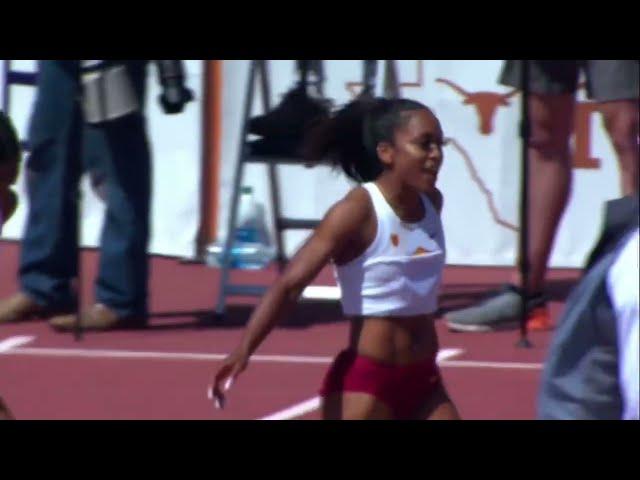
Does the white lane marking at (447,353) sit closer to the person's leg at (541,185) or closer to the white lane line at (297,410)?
the person's leg at (541,185)

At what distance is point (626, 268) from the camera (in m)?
3.42

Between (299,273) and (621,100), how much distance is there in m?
3.21

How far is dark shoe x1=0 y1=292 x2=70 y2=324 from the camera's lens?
28.2ft

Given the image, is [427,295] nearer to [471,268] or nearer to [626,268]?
[626,268]

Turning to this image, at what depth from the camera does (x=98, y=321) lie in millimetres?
8430

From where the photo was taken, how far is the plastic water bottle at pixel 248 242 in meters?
10.5

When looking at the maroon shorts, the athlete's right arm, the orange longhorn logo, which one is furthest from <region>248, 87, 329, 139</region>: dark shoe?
the maroon shorts

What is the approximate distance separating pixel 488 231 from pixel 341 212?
5085mm

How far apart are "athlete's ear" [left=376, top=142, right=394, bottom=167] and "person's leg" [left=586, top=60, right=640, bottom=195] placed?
246 cm

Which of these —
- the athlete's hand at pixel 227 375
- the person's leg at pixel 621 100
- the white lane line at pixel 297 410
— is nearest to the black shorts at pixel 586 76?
the person's leg at pixel 621 100

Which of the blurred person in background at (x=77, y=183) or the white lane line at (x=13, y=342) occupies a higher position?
the blurred person in background at (x=77, y=183)

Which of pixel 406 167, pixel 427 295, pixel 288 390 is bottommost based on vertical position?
pixel 288 390

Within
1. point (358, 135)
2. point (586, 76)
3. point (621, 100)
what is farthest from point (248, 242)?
point (358, 135)
